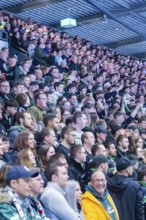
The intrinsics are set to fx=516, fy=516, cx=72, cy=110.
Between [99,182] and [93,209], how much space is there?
0.29 metres

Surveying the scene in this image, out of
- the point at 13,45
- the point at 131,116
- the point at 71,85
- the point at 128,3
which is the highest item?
the point at 128,3

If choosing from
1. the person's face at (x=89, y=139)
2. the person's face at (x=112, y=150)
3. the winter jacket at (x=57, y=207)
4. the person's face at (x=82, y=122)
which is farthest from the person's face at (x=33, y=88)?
the winter jacket at (x=57, y=207)

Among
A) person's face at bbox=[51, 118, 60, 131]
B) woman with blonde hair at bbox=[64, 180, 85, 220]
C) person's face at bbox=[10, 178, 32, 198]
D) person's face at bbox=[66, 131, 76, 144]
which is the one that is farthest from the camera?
person's face at bbox=[51, 118, 60, 131]

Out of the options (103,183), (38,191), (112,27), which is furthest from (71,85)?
(112,27)

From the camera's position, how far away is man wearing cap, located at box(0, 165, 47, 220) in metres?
3.70

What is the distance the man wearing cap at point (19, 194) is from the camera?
370 centimetres

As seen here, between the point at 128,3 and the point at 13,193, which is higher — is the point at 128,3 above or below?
above

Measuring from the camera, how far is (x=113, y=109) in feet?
42.3

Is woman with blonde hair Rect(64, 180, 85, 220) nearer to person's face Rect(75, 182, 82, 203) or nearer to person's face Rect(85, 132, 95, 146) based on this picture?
person's face Rect(75, 182, 82, 203)

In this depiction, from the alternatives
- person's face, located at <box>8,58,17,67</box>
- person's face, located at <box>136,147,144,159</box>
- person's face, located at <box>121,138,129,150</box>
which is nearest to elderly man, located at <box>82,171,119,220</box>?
person's face, located at <box>136,147,144,159</box>

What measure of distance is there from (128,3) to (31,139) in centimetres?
1306

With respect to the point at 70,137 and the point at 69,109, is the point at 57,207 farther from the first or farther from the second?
the point at 69,109

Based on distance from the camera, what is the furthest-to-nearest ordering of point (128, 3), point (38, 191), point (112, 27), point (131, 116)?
1. point (112, 27)
2. point (128, 3)
3. point (131, 116)
4. point (38, 191)

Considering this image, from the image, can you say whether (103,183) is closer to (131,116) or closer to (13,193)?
(13,193)
